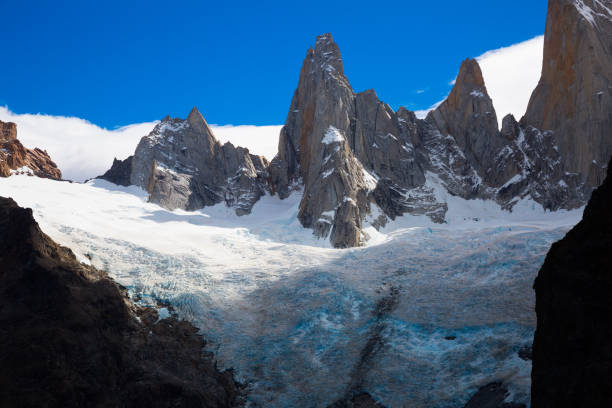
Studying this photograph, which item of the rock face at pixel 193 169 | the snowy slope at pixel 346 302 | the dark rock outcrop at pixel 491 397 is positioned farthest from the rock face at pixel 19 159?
the dark rock outcrop at pixel 491 397

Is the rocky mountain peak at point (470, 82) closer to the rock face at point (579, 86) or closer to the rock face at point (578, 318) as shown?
the rock face at point (579, 86)

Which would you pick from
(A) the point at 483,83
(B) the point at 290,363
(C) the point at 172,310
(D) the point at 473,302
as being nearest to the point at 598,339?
(B) the point at 290,363

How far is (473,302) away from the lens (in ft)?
118

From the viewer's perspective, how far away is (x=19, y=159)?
8888 cm

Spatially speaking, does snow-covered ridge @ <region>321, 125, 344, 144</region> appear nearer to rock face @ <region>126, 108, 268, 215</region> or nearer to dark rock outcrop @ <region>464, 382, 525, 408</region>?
rock face @ <region>126, 108, 268, 215</region>

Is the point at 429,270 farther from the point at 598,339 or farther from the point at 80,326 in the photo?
the point at 598,339

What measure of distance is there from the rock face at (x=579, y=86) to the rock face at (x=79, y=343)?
2592 inches

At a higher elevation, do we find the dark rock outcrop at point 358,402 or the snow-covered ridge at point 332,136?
the snow-covered ridge at point 332,136

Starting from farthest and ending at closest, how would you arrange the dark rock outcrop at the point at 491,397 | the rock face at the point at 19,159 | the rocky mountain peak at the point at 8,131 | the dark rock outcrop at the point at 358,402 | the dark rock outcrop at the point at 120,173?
A: the dark rock outcrop at the point at 120,173, the rocky mountain peak at the point at 8,131, the rock face at the point at 19,159, the dark rock outcrop at the point at 358,402, the dark rock outcrop at the point at 491,397

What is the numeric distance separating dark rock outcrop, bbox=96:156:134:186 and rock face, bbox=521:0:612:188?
270ft

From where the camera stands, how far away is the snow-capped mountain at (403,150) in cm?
7350

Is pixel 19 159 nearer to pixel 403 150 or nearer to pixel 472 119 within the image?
pixel 403 150

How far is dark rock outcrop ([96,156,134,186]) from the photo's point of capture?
4085 inches

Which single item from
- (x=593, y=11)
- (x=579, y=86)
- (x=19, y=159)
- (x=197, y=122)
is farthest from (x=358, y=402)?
(x=197, y=122)
